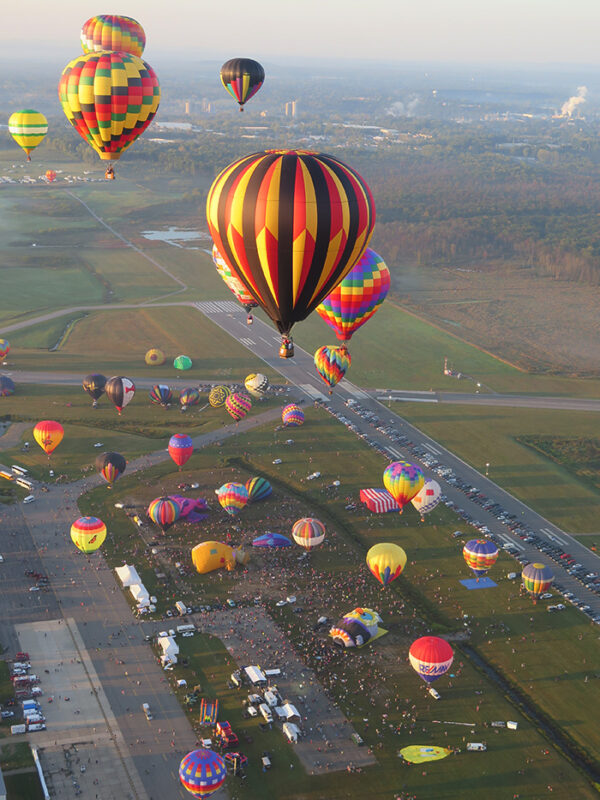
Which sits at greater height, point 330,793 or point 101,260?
point 101,260

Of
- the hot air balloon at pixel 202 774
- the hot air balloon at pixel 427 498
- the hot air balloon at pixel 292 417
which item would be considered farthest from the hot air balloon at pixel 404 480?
the hot air balloon at pixel 202 774

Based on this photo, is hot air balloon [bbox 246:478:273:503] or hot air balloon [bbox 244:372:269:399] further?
hot air balloon [bbox 244:372:269:399]

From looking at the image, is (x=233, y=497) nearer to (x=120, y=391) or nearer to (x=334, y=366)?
(x=334, y=366)

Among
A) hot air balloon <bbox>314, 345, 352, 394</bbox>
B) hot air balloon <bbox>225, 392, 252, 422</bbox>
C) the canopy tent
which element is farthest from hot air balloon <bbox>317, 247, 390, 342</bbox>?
hot air balloon <bbox>225, 392, 252, 422</bbox>

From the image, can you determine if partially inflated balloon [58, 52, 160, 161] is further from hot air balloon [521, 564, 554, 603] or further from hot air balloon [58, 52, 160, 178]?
hot air balloon [521, 564, 554, 603]

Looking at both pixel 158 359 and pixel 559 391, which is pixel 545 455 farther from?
pixel 158 359

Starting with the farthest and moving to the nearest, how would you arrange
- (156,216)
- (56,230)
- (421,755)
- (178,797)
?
(156,216), (56,230), (421,755), (178,797)

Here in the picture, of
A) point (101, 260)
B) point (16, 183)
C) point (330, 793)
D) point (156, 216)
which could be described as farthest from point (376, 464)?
point (16, 183)
